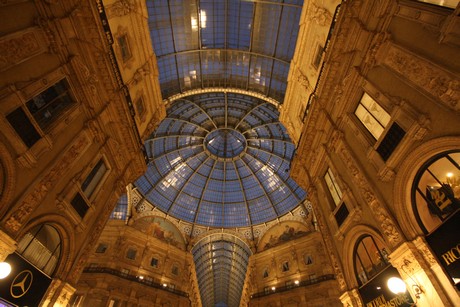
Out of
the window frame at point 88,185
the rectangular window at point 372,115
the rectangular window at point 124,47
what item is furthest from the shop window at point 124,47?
the rectangular window at point 372,115

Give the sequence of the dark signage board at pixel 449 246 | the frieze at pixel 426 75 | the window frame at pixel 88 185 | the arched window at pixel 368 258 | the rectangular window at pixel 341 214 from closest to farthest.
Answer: the dark signage board at pixel 449 246
the frieze at pixel 426 75
the arched window at pixel 368 258
the window frame at pixel 88 185
the rectangular window at pixel 341 214

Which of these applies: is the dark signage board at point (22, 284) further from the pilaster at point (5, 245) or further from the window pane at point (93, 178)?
the window pane at point (93, 178)

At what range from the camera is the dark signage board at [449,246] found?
8.59 metres

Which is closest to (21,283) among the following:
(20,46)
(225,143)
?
(20,46)

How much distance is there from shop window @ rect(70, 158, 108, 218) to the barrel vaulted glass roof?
16.1m

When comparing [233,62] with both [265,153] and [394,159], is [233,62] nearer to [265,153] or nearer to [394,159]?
[265,153]

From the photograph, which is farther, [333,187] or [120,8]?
[333,187]

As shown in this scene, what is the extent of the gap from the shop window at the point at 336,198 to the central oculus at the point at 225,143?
2457cm

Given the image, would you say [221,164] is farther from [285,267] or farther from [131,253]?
[131,253]

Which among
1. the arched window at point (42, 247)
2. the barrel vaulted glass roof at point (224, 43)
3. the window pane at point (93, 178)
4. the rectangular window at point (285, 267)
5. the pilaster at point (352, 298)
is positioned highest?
the barrel vaulted glass roof at point (224, 43)

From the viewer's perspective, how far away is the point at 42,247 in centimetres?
1320

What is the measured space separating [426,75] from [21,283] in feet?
65.8

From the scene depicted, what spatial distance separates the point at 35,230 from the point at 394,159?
18.4 meters

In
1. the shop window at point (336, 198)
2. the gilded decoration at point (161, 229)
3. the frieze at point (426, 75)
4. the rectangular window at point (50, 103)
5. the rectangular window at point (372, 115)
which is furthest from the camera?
the gilded decoration at point (161, 229)
